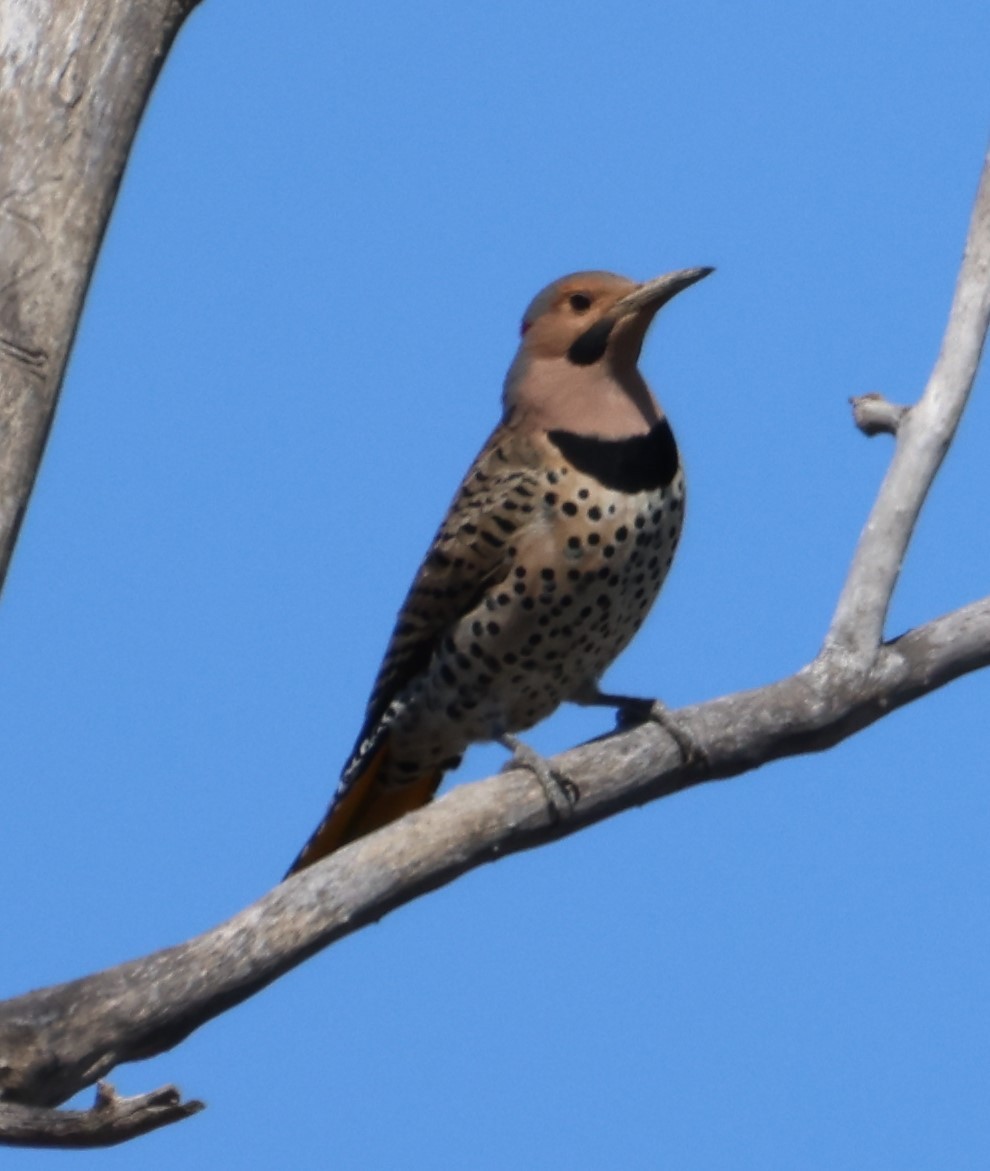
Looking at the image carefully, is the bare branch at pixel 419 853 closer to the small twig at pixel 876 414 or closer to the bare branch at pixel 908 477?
the bare branch at pixel 908 477

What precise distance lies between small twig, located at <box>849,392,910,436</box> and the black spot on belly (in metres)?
0.94

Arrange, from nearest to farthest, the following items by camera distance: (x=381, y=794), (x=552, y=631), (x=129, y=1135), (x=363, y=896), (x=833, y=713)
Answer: (x=129, y=1135), (x=363, y=896), (x=833, y=713), (x=552, y=631), (x=381, y=794)

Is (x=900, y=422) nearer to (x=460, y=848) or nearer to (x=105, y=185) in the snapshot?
(x=460, y=848)

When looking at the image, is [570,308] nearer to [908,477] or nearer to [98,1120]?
[908,477]

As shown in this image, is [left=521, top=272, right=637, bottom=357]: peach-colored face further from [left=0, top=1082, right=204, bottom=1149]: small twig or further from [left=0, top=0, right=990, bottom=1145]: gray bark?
[left=0, top=1082, right=204, bottom=1149]: small twig

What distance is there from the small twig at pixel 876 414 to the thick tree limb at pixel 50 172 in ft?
6.09

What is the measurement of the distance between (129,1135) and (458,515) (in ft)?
→ 9.49

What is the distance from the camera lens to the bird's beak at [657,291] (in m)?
6.11

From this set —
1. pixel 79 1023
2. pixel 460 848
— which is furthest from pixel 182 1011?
pixel 460 848

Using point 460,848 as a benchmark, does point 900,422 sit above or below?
above

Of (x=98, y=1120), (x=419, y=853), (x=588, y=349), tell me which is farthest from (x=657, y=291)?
(x=98, y=1120)

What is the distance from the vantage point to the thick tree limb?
15.2ft

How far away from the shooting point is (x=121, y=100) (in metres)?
4.85

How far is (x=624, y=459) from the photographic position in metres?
6.17
